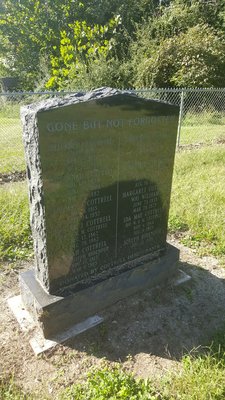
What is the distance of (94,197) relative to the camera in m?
2.75

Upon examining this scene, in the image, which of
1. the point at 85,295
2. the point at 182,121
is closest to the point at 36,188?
the point at 85,295

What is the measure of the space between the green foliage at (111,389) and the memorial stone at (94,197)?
56 cm

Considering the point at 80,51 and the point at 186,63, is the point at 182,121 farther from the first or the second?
the point at 80,51

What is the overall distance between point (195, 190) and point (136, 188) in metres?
2.86

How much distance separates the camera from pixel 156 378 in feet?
7.86

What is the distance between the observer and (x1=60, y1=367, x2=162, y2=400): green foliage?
218 centimetres

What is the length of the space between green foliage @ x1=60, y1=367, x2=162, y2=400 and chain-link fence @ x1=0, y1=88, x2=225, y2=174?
5.67m

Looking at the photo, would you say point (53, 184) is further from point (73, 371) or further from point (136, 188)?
point (73, 371)

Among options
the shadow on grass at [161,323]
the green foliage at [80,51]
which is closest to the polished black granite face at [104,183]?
the shadow on grass at [161,323]

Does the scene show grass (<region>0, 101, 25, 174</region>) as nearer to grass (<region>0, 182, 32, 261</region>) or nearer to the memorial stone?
grass (<region>0, 182, 32, 261</region>)

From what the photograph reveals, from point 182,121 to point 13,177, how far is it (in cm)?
700

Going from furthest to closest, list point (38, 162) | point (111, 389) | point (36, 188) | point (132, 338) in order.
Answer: point (132, 338), point (36, 188), point (38, 162), point (111, 389)

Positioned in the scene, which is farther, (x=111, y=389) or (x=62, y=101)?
(x=62, y=101)

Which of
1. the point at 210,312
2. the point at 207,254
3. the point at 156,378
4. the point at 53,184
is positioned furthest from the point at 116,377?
the point at 207,254
